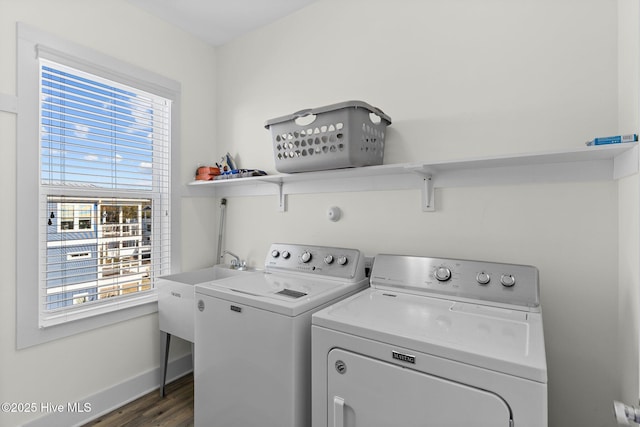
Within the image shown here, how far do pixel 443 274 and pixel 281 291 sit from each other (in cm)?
74

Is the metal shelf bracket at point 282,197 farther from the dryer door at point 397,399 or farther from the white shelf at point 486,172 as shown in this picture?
the dryer door at point 397,399

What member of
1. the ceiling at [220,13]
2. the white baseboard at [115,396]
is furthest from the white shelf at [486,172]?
the white baseboard at [115,396]

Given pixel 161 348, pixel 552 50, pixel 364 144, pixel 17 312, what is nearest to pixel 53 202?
pixel 17 312

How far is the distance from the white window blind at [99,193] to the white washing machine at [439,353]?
1608mm

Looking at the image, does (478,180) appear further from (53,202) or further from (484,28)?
(53,202)

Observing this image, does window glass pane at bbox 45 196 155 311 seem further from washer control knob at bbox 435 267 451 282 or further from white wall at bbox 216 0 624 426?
washer control knob at bbox 435 267 451 282

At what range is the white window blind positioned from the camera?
1.78 meters

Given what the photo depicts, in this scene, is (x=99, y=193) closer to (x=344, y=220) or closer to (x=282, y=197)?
(x=282, y=197)

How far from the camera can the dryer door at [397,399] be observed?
865 mm

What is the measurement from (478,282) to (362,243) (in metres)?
0.72

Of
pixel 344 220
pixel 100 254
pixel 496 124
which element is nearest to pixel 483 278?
pixel 496 124

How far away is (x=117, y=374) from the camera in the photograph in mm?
2045

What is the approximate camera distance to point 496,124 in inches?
59.6

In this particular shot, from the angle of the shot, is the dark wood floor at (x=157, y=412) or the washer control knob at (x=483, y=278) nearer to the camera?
the washer control knob at (x=483, y=278)
